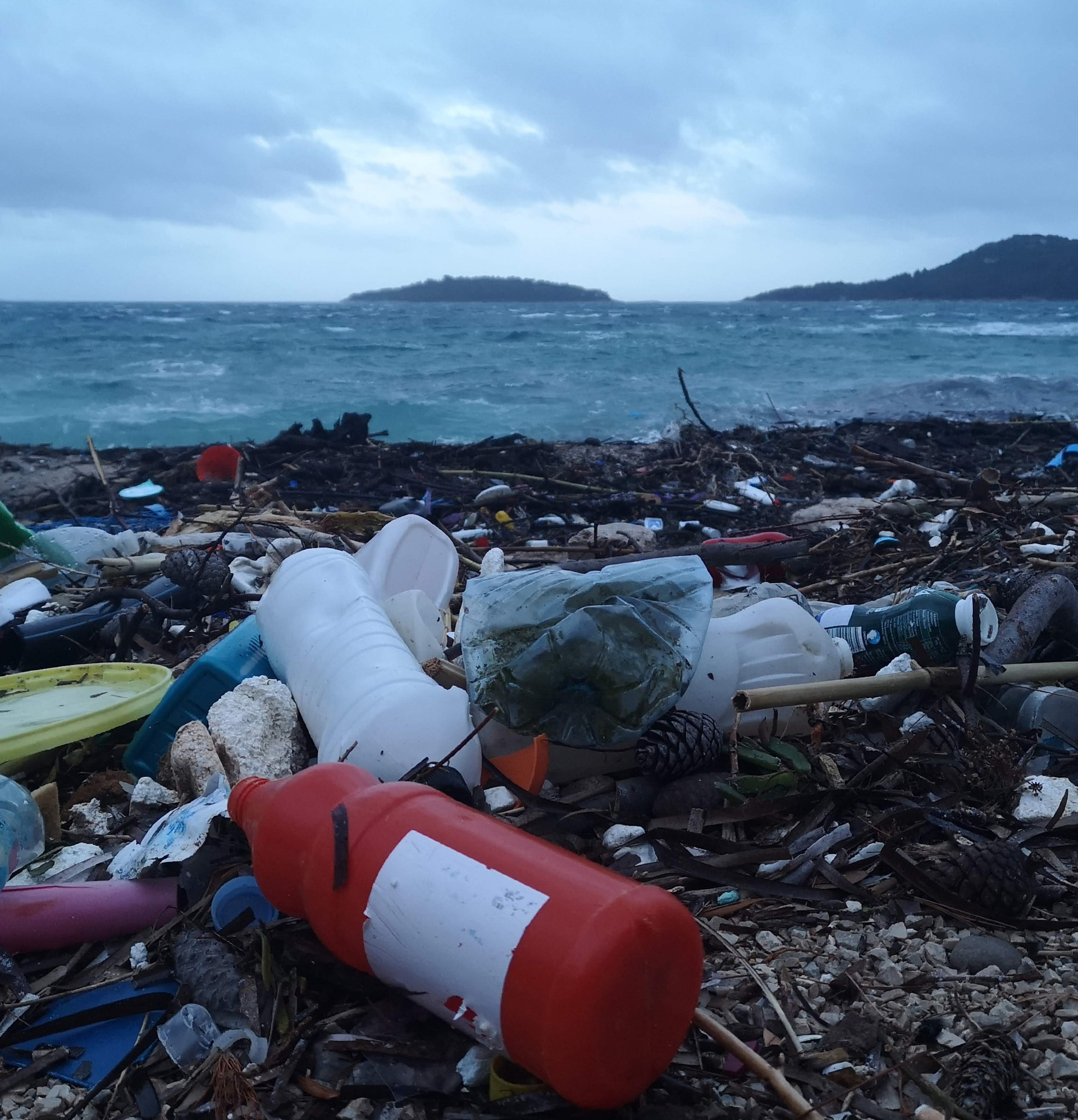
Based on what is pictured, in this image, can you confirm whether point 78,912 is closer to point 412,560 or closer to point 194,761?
point 194,761

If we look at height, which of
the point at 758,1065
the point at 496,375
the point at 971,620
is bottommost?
the point at 758,1065

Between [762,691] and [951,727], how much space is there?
595 millimetres

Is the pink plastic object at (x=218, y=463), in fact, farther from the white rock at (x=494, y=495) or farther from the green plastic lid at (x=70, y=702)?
the green plastic lid at (x=70, y=702)

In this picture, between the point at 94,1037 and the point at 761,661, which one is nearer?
the point at 94,1037

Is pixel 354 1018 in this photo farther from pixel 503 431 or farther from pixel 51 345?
pixel 51 345

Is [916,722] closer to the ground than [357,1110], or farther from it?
farther from it

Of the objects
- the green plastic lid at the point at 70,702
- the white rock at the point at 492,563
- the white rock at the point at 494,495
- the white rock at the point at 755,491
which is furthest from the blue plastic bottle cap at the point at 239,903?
the white rock at the point at 755,491

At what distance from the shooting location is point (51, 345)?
30906 mm

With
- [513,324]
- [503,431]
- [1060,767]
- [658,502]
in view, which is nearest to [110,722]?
[1060,767]

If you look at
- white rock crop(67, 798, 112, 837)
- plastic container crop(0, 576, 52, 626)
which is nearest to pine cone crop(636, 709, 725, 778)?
white rock crop(67, 798, 112, 837)

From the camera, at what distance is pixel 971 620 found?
2.62 metres

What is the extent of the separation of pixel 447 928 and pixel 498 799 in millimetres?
889

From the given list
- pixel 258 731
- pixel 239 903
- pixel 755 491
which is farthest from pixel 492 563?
pixel 755 491

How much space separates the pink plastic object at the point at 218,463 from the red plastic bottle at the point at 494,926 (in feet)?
22.6
